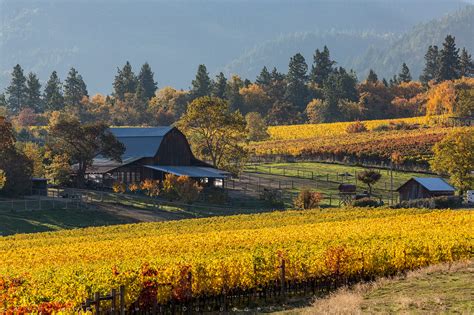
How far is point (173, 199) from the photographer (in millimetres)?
84312

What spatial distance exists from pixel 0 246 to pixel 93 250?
1089 cm

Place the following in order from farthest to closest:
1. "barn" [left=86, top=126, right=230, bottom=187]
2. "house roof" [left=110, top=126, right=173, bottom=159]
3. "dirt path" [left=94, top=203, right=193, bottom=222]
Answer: "house roof" [left=110, top=126, right=173, bottom=159] → "barn" [left=86, top=126, right=230, bottom=187] → "dirt path" [left=94, top=203, right=193, bottom=222]

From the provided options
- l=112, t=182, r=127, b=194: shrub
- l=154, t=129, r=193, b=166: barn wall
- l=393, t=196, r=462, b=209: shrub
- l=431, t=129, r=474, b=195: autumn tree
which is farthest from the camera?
l=154, t=129, r=193, b=166: barn wall

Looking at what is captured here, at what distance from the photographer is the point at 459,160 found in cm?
9312

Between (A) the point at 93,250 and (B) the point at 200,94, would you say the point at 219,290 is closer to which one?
(A) the point at 93,250

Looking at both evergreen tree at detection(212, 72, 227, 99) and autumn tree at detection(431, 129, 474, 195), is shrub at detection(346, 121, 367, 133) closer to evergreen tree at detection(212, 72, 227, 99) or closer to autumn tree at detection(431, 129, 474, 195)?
evergreen tree at detection(212, 72, 227, 99)

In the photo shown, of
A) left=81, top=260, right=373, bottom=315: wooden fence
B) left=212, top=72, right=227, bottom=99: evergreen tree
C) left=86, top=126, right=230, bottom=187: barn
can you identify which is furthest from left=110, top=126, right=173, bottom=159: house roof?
left=212, top=72, right=227, bottom=99: evergreen tree

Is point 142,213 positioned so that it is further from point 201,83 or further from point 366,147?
point 201,83

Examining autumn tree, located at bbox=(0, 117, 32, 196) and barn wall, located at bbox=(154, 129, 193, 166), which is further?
barn wall, located at bbox=(154, 129, 193, 166)

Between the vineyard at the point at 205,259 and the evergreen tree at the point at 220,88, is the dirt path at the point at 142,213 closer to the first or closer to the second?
the vineyard at the point at 205,259

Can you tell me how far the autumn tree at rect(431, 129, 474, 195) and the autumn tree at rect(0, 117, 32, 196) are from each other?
44.7 meters

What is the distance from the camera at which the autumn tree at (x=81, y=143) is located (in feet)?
293

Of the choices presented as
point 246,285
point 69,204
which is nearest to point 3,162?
point 69,204

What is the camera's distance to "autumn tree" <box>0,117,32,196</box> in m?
78.4
